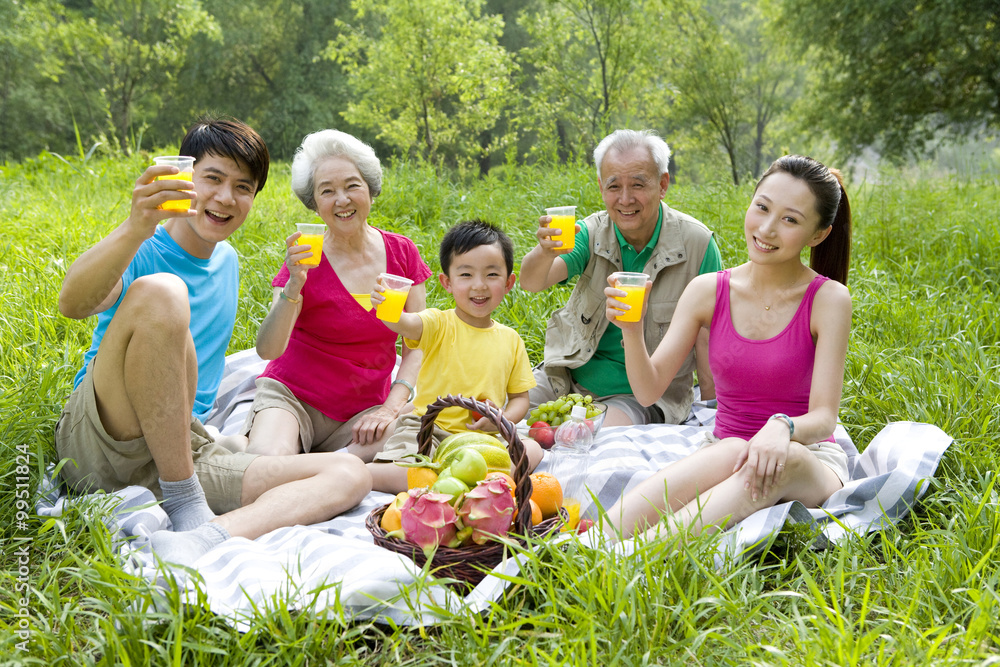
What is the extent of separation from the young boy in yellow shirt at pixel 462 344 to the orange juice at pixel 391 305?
259mm

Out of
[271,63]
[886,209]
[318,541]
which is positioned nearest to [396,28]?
[886,209]

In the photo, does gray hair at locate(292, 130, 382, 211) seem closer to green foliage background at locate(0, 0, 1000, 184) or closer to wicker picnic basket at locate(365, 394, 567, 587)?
wicker picnic basket at locate(365, 394, 567, 587)

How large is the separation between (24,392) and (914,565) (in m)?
3.47

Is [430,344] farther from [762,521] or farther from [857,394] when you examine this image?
[857,394]

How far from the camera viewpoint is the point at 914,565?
219cm

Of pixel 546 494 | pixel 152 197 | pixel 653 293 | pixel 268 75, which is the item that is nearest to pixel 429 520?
pixel 546 494

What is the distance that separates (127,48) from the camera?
21.5m

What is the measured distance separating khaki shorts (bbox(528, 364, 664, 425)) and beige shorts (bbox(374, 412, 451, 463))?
65 cm

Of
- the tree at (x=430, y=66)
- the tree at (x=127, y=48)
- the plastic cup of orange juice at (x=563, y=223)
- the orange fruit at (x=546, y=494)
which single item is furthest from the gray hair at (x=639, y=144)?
the tree at (x=127, y=48)

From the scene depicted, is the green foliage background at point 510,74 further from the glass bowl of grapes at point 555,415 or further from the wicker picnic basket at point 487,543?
the wicker picnic basket at point 487,543

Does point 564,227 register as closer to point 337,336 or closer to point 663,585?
point 337,336

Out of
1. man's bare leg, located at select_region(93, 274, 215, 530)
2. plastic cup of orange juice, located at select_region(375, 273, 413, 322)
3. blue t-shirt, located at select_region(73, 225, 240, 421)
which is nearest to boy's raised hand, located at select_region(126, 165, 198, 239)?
man's bare leg, located at select_region(93, 274, 215, 530)

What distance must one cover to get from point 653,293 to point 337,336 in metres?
1.59
